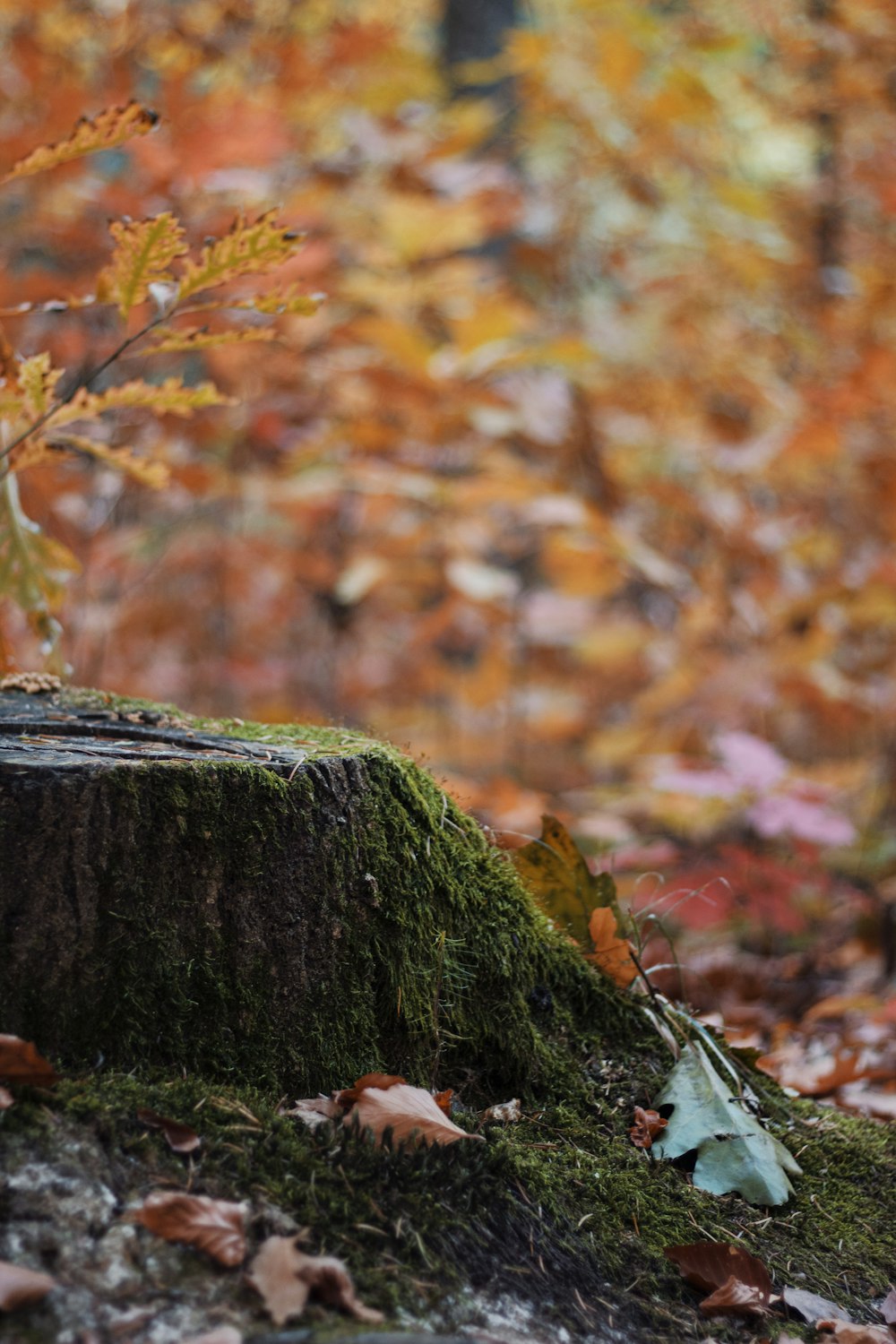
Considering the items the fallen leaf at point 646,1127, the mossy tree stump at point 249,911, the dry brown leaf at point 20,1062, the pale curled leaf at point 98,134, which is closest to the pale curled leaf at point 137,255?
the pale curled leaf at point 98,134

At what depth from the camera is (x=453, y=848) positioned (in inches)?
59.6

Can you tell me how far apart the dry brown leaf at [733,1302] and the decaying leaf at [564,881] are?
0.58 metres

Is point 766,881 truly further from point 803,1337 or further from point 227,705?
point 227,705

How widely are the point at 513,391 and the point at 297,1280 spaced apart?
361 cm

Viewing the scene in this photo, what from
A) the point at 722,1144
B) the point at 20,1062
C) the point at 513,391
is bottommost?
the point at 513,391

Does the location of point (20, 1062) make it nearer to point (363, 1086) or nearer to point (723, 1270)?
point (363, 1086)

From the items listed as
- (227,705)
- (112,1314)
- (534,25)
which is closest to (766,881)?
(112,1314)

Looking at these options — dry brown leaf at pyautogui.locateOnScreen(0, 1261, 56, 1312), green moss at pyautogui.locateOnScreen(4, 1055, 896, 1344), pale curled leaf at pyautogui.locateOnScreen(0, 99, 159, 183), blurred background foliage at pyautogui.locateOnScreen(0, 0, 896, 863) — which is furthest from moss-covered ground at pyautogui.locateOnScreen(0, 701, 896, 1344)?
blurred background foliage at pyautogui.locateOnScreen(0, 0, 896, 863)

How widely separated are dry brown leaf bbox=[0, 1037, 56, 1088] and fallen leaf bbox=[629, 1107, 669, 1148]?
0.81m

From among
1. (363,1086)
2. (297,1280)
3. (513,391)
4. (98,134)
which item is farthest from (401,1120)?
(513,391)

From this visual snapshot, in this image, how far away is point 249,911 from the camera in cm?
125

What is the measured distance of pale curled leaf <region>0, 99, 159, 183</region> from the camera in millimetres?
1483

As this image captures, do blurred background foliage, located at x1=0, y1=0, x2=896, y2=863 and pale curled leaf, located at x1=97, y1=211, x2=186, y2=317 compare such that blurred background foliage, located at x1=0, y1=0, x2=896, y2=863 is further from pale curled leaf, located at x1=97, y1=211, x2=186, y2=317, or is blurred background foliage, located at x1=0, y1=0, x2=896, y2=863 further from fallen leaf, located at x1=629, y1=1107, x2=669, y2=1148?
pale curled leaf, located at x1=97, y1=211, x2=186, y2=317

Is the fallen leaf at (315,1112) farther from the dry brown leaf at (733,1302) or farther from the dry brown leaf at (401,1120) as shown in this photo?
the dry brown leaf at (733,1302)
